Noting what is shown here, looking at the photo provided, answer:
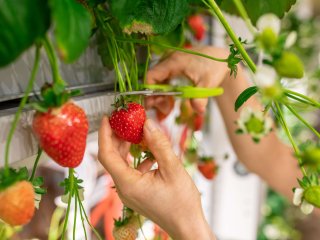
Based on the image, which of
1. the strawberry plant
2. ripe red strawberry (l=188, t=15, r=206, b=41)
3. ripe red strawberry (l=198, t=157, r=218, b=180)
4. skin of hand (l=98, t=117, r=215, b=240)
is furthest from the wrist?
ripe red strawberry (l=188, t=15, r=206, b=41)

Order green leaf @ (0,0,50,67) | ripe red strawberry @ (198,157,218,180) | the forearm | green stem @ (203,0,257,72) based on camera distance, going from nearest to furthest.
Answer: green leaf @ (0,0,50,67), green stem @ (203,0,257,72), ripe red strawberry @ (198,157,218,180), the forearm

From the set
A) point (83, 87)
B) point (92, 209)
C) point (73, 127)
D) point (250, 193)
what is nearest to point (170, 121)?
point (92, 209)

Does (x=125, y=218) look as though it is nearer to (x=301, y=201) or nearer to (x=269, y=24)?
(x=301, y=201)

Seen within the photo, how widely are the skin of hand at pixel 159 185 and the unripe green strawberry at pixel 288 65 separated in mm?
184

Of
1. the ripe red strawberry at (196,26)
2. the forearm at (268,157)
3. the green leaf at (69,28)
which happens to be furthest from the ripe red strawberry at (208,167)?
the green leaf at (69,28)

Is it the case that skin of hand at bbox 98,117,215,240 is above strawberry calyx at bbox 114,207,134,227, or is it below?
above

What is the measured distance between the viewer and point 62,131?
35 centimetres

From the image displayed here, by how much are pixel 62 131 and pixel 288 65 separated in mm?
198

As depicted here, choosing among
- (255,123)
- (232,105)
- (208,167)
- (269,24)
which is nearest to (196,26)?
(232,105)

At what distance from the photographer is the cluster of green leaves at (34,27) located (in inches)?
10.8

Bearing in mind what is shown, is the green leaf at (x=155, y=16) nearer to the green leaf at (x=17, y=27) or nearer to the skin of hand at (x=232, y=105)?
the green leaf at (x=17, y=27)

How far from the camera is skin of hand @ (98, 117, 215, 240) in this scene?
450mm

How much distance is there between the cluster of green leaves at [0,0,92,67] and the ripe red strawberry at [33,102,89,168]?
0.26 ft

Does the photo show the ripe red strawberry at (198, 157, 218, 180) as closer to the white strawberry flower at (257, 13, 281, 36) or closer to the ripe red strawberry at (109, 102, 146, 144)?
the ripe red strawberry at (109, 102, 146, 144)
